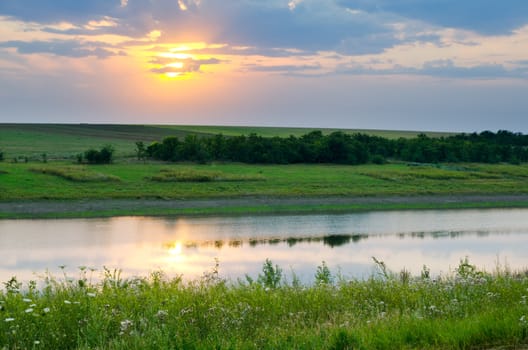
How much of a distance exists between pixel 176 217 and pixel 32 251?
13.8 metres

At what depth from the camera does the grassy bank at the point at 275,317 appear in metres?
6.93

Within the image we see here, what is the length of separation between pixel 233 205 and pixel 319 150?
3323 cm

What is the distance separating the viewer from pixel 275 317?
8305mm

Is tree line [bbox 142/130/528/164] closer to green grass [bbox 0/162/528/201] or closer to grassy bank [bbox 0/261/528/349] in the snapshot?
green grass [bbox 0/162/528/201]

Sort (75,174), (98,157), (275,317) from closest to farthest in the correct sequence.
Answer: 1. (275,317)
2. (75,174)
3. (98,157)

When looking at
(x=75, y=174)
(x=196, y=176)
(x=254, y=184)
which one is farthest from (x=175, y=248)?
(x=196, y=176)

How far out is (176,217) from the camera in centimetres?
3769

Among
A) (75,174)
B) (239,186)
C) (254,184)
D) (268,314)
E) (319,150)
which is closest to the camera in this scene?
(268,314)

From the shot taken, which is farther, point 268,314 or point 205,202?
point 205,202

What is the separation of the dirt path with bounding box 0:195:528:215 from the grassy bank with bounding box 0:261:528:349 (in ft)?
98.2

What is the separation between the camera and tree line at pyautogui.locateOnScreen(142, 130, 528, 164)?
67688mm

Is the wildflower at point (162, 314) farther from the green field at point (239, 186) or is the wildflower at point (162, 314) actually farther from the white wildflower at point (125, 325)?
the green field at point (239, 186)

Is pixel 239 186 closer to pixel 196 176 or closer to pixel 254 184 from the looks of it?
pixel 254 184

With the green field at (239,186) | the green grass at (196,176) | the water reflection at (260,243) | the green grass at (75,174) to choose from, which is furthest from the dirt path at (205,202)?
the green grass at (196,176)
